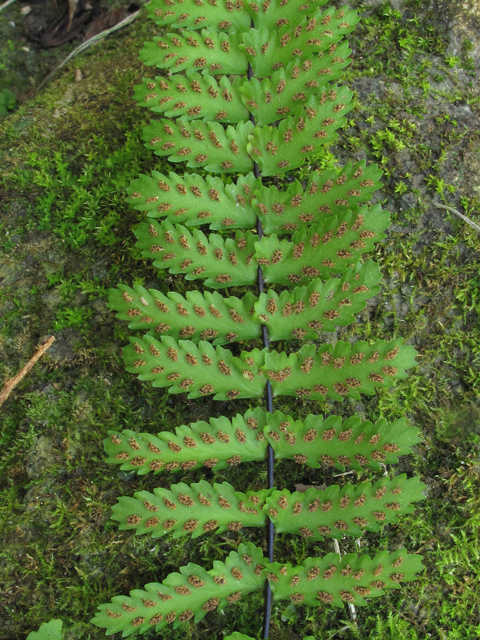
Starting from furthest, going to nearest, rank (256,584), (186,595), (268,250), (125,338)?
(125,338) → (268,250) → (256,584) → (186,595)

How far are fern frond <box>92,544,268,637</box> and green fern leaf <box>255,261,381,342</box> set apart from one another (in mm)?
1172

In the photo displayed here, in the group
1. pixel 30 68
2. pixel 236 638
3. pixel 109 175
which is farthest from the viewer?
pixel 30 68

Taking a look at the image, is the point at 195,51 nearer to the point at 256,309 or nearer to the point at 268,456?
the point at 256,309

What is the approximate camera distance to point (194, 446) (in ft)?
9.02

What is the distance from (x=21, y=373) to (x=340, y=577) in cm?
210

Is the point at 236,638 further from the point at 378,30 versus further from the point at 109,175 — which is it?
the point at 378,30

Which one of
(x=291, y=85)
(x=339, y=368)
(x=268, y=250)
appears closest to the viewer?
(x=339, y=368)

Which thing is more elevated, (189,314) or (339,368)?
(189,314)

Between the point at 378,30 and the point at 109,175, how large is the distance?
83.3 inches

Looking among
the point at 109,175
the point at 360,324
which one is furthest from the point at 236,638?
the point at 109,175

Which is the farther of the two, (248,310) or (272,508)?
(248,310)

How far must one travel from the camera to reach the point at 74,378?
3.14 metres

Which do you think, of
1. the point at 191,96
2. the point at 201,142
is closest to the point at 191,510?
the point at 201,142

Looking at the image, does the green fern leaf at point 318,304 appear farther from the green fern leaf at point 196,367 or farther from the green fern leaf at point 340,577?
the green fern leaf at point 340,577
